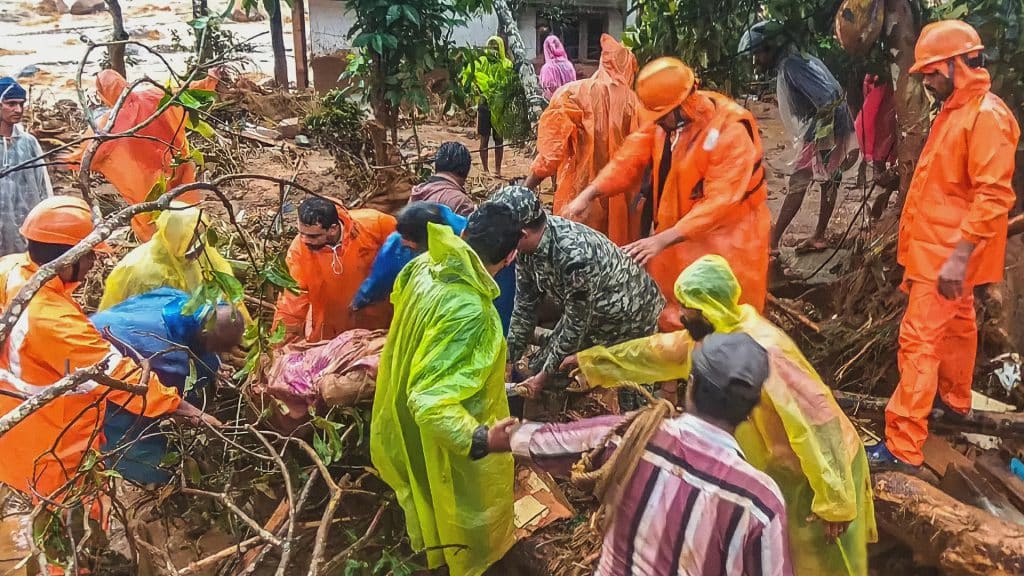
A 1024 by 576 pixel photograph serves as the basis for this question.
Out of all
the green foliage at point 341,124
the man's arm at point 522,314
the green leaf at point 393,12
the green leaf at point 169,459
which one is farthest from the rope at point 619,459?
the green foliage at point 341,124

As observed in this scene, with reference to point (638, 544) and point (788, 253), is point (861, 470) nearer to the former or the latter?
point (638, 544)

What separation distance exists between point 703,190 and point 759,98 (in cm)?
708

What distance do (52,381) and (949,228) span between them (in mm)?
3421

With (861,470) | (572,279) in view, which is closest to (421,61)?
(572,279)

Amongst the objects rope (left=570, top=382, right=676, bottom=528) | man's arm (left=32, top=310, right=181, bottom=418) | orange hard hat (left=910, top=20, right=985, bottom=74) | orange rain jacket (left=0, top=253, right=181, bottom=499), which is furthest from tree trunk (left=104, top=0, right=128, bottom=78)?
rope (left=570, top=382, right=676, bottom=528)

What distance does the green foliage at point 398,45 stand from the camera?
18.9 feet

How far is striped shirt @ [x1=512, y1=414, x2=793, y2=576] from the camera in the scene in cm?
163

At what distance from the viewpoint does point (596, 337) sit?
10.2ft

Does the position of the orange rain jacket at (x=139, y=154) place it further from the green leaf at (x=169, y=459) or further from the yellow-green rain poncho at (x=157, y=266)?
the green leaf at (x=169, y=459)

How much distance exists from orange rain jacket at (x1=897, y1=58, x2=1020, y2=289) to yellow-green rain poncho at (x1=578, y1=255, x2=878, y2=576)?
48.8 inches

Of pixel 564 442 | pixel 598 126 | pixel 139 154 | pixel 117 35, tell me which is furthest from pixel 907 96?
pixel 117 35

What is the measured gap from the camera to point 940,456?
3426mm

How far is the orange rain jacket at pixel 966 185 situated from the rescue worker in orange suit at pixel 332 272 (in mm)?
2343

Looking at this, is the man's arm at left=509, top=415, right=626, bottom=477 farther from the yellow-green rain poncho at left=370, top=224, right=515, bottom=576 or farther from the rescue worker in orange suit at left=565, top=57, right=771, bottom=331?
the rescue worker in orange suit at left=565, top=57, right=771, bottom=331
